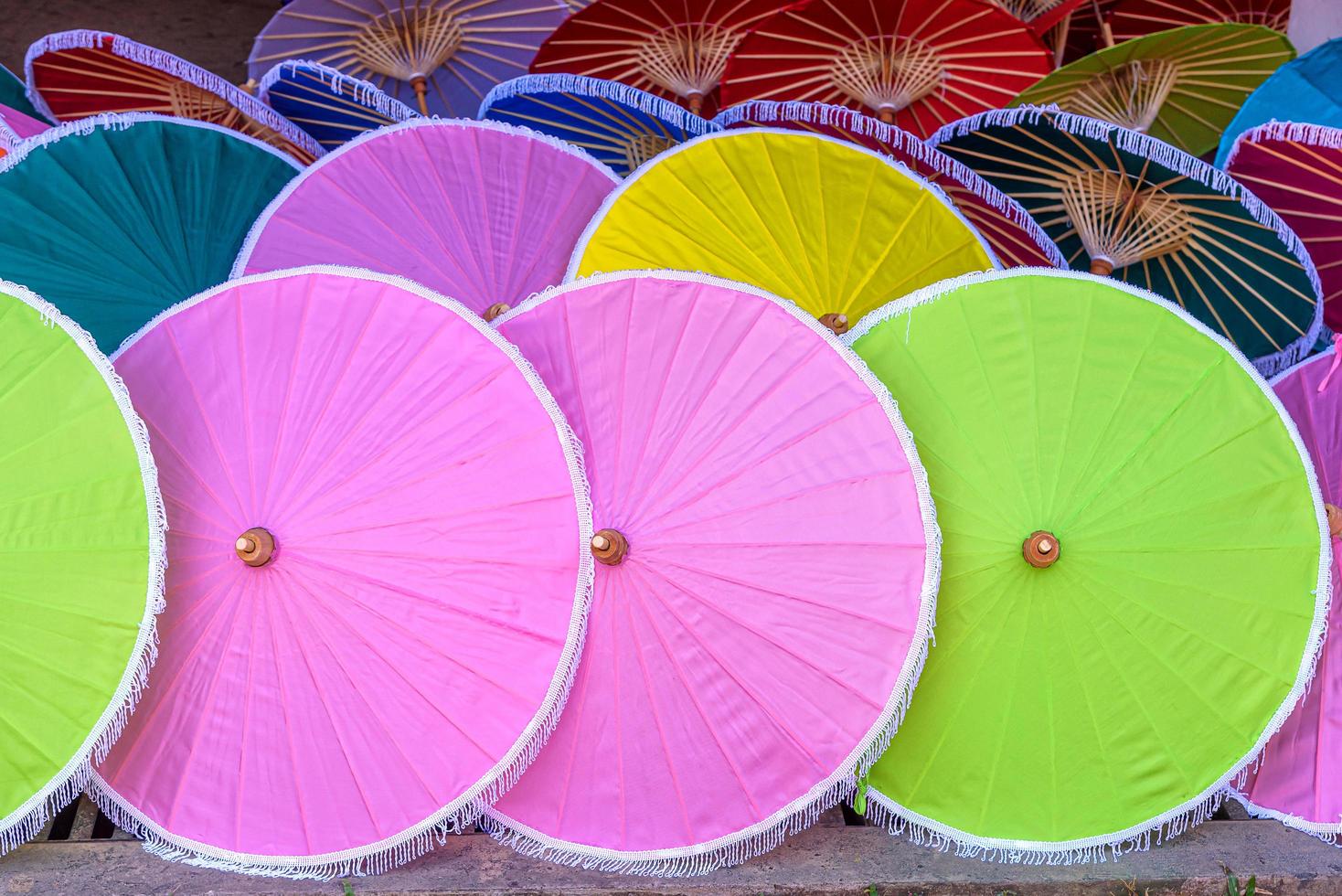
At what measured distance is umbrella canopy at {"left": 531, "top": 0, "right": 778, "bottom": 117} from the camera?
12.9 feet

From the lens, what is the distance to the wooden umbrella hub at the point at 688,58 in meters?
4.10

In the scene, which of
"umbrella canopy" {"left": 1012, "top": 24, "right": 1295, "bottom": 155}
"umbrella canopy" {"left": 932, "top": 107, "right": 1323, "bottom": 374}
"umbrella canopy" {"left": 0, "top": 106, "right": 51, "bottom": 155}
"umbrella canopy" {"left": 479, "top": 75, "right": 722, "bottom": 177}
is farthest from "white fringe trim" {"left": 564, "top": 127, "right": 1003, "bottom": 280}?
"umbrella canopy" {"left": 0, "top": 106, "right": 51, "bottom": 155}

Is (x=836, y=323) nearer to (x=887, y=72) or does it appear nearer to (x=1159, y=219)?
(x=1159, y=219)

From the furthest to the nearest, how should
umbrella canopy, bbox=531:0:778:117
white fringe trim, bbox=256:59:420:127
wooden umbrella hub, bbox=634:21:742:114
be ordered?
wooden umbrella hub, bbox=634:21:742:114 < umbrella canopy, bbox=531:0:778:117 < white fringe trim, bbox=256:59:420:127

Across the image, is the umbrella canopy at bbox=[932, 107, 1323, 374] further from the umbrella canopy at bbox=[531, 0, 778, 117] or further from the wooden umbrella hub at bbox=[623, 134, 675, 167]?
the umbrella canopy at bbox=[531, 0, 778, 117]

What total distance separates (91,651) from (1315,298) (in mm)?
3025

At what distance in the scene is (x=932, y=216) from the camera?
10.5 feet

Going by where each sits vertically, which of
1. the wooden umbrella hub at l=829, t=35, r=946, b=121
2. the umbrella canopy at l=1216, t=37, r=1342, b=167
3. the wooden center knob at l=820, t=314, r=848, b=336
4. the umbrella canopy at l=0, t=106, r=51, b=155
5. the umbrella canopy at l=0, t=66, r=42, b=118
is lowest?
the wooden center knob at l=820, t=314, r=848, b=336

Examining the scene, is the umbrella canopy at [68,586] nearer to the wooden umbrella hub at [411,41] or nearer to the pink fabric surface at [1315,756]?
the pink fabric surface at [1315,756]

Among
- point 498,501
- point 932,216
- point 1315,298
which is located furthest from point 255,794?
point 1315,298

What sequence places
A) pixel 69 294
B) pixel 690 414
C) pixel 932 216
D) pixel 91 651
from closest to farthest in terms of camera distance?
pixel 91 651 → pixel 690 414 → pixel 69 294 → pixel 932 216

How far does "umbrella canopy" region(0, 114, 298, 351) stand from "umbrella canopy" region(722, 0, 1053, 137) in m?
Answer: 1.55

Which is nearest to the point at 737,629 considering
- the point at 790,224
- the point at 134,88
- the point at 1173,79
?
the point at 790,224

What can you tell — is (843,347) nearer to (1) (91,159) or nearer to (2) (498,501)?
(2) (498,501)
